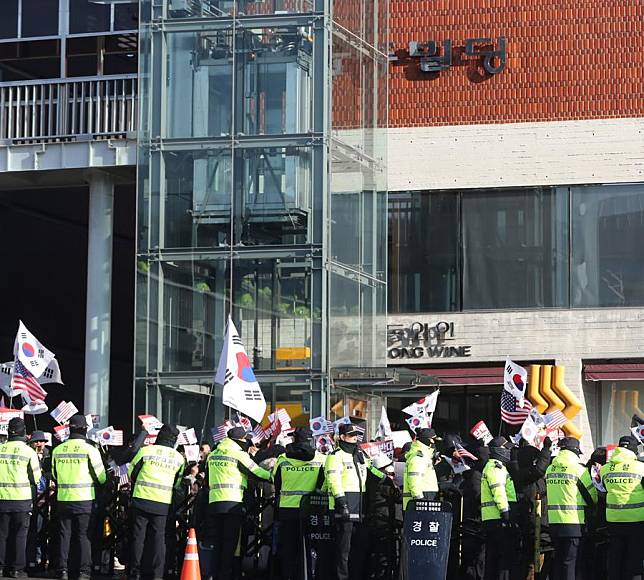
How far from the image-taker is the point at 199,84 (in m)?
27.0

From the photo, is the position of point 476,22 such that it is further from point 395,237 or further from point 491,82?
A: point 395,237

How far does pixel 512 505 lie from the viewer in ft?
62.4

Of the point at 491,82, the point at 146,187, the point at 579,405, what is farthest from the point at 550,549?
the point at 491,82

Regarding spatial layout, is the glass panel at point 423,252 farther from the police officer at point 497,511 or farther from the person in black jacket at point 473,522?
the police officer at point 497,511

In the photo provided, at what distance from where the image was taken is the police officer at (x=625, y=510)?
18.3 metres

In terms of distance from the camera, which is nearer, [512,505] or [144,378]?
[512,505]

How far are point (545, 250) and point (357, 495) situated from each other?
1174cm

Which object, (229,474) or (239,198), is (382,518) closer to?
(229,474)

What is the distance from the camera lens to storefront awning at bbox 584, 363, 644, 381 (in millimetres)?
28438

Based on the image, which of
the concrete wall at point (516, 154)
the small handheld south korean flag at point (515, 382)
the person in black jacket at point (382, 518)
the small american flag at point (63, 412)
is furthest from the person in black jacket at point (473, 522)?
the concrete wall at point (516, 154)

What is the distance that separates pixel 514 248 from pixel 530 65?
3.55m

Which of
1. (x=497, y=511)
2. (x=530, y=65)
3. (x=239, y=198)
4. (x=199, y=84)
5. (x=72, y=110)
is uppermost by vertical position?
(x=530, y=65)

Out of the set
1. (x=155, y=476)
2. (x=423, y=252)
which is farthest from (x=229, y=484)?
(x=423, y=252)

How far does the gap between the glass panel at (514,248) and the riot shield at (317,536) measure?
11.2 metres
